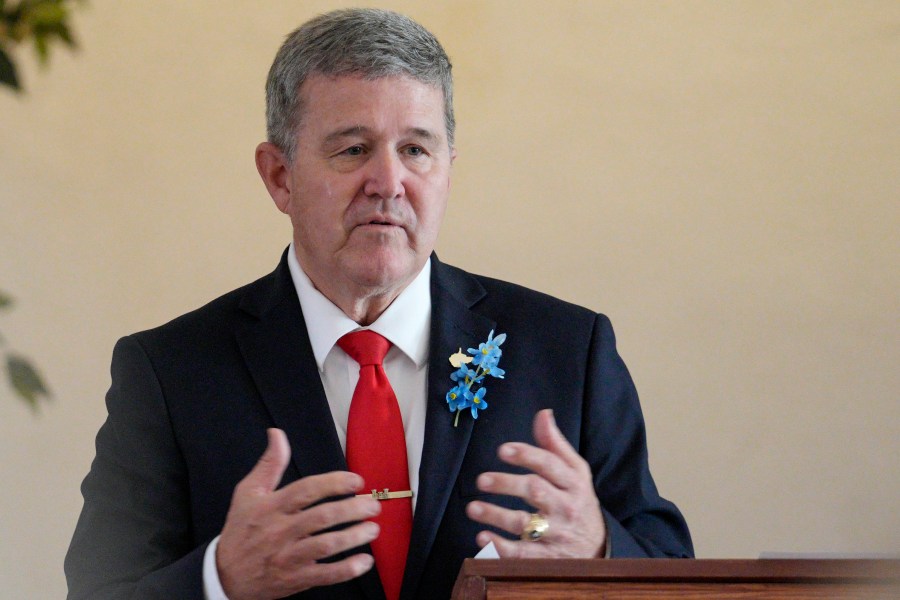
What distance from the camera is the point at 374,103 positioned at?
2.16 meters

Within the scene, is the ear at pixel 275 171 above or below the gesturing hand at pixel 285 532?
above

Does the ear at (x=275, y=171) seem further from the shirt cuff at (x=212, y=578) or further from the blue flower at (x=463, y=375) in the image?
the shirt cuff at (x=212, y=578)

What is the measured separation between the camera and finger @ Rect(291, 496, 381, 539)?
149cm

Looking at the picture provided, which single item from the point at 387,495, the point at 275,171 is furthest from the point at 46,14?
the point at 275,171

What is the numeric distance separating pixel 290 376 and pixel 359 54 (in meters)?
0.61

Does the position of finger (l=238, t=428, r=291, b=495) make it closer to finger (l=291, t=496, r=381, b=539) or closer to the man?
finger (l=291, t=496, r=381, b=539)

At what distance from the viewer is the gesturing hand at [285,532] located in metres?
1.51

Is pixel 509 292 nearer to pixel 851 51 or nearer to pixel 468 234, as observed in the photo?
pixel 468 234

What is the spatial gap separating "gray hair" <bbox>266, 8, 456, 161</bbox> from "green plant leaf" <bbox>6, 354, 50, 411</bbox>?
5.96 feet

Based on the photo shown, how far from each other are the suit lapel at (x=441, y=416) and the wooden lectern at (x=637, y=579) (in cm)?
69

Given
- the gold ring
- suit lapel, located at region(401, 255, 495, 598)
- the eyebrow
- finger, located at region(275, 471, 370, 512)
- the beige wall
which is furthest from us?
the beige wall

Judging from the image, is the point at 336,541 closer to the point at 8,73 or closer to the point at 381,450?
the point at 381,450

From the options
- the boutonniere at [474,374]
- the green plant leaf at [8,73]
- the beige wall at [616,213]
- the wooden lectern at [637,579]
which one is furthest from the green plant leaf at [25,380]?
the beige wall at [616,213]

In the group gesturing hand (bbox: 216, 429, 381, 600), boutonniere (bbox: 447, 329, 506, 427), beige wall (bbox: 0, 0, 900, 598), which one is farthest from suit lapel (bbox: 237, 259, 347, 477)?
beige wall (bbox: 0, 0, 900, 598)
